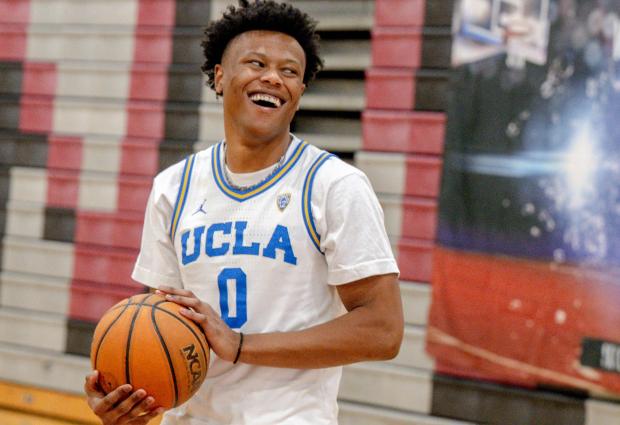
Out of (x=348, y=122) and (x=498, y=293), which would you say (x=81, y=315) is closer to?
(x=348, y=122)

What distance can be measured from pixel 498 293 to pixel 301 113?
1.85 metres

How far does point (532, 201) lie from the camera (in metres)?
4.65

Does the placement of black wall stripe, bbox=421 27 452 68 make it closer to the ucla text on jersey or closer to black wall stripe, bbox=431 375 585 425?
black wall stripe, bbox=431 375 585 425

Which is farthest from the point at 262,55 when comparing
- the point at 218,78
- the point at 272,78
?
the point at 218,78

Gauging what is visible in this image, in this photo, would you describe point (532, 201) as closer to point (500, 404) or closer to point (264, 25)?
point (500, 404)

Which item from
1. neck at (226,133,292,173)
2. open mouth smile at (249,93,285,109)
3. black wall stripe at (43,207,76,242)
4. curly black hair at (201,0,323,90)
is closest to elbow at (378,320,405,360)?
neck at (226,133,292,173)

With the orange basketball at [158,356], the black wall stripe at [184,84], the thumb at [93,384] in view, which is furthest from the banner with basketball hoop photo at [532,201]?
the thumb at [93,384]

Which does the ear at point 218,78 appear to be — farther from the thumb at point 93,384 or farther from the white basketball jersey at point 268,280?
the thumb at point 93,384

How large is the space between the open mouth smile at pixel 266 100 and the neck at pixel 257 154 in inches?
3.7

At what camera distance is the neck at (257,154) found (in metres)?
2.40

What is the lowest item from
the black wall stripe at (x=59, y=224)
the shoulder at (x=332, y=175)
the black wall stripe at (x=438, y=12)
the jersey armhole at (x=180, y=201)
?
the black wall stripe at (x=59, y=224)

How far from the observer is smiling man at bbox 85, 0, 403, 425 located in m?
2.17

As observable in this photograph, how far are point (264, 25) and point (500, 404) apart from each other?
3080mm

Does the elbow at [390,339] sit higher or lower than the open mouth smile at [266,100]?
lower
